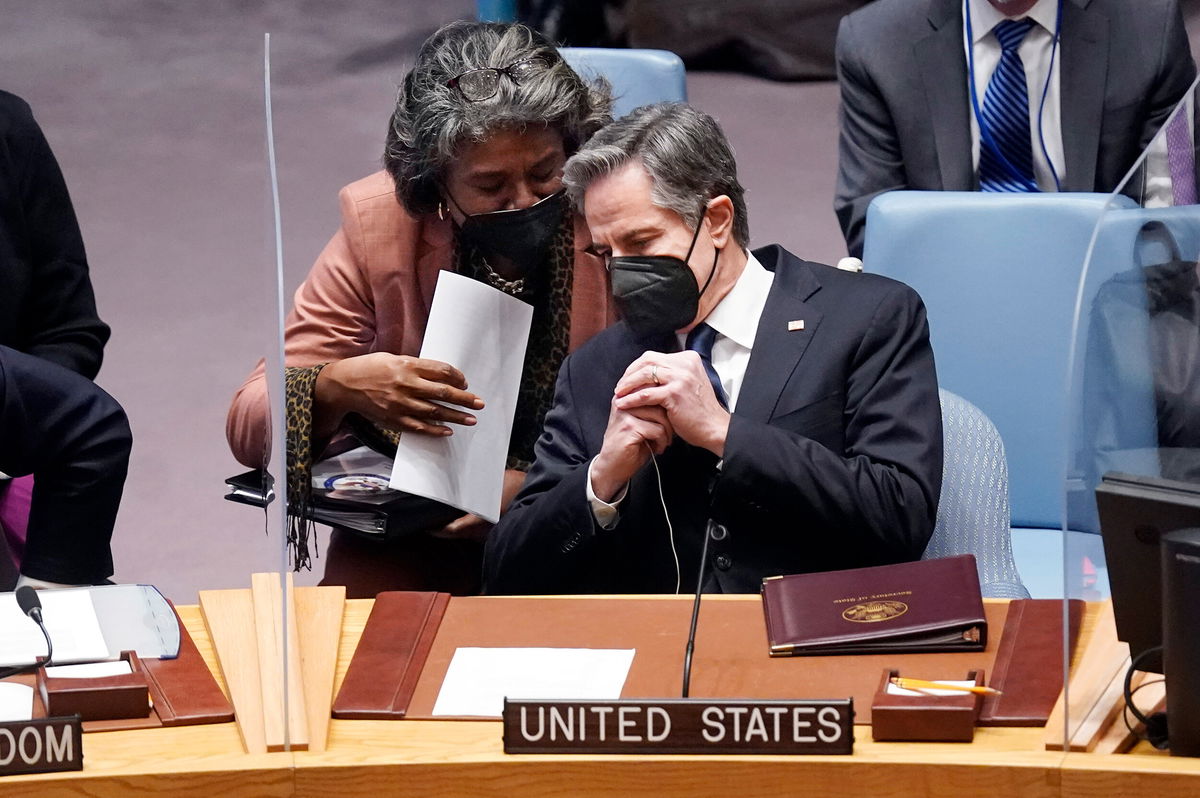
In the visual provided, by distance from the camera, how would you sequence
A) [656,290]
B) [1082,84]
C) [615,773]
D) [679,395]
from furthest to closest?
1. [1082,84]
2. [656,290]
3. [679,395]
4. [615,773]

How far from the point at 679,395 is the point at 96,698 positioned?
2.52ft

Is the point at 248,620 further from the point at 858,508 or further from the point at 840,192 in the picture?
the point at 840,192

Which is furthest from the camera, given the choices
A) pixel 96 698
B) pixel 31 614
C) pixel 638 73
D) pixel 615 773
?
pixel 638 73

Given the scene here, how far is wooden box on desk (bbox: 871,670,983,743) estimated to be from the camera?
1649 mm

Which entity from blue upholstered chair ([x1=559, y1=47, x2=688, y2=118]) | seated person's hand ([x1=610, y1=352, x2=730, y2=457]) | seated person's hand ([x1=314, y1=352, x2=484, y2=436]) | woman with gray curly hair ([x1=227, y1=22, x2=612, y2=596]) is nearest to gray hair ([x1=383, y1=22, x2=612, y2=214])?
woman with gray curly hair ([x1=227, y1=22, x2=612, y2=596])

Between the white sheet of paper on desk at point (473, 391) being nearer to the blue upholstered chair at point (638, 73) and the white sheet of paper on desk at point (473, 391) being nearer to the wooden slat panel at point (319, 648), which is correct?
the wooden slat panel at point (319, 648)

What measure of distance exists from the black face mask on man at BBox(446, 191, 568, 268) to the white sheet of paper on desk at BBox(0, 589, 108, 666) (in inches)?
31.0

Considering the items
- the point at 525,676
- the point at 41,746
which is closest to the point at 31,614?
the point at 41,746

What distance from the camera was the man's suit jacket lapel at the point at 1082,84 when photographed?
3.36 metres

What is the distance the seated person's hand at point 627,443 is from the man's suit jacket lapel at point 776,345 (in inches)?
5.9

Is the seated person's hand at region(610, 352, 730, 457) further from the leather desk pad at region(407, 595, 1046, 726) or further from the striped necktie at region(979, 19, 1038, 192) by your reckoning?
the striped necktie at region(979, 19, 1038, 192)

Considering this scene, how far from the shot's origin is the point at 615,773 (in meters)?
1.62

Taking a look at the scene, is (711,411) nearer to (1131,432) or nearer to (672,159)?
(672,159)

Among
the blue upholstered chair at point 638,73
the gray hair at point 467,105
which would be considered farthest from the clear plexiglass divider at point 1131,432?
the blue upholstered chair at point 638,73
